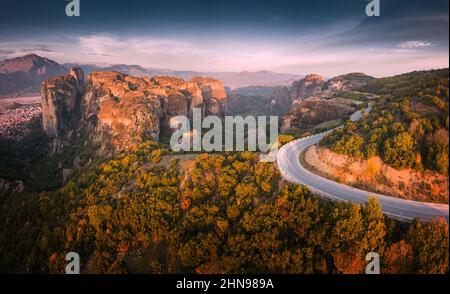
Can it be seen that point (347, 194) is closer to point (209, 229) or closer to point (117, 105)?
point (209, 229)

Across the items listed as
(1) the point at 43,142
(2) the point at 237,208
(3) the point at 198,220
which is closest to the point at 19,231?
(3) the point at 198,220

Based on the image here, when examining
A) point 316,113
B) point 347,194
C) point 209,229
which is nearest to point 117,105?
point 316,113

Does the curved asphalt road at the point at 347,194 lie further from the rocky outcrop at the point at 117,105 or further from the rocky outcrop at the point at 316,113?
the rocky outcrop at the point at 117,105

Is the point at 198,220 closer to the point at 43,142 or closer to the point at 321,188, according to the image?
the point at 321,188

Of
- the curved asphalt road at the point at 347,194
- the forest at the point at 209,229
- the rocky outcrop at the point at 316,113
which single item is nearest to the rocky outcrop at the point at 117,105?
the forest at the point at 209,229

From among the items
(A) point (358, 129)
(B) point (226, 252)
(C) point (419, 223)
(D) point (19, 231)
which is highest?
(A) point (358, 129)

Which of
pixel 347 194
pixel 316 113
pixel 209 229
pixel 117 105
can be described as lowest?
pixel 209 229
